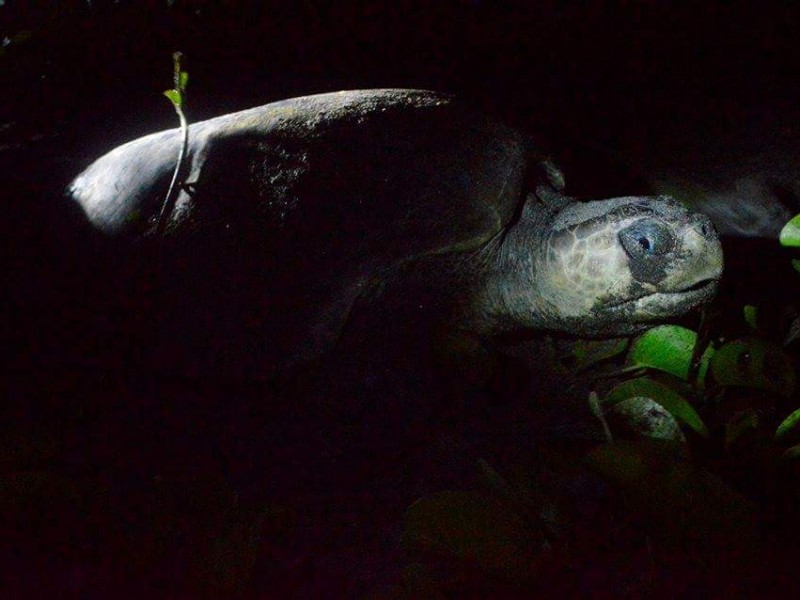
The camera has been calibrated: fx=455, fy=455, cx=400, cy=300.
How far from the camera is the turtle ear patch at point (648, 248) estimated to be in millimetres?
946

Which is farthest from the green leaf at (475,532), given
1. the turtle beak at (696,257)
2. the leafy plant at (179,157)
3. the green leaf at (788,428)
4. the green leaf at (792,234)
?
the green leaf at (792,234)

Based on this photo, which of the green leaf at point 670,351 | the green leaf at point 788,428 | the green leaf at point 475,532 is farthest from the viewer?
the green leaf at point 670,351

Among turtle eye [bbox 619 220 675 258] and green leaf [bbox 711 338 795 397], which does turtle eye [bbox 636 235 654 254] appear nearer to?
turtle eye [bbox 619 220 675 258]

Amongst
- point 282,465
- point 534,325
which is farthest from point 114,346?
point 534,325

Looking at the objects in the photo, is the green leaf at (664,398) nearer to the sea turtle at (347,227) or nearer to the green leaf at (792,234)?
the sea turtle at (347,227)

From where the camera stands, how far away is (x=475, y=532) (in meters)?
0.60

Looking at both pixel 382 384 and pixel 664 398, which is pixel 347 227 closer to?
pixel 382 384

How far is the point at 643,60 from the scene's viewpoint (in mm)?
1675

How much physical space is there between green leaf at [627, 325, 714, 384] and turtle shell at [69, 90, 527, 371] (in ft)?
1.46

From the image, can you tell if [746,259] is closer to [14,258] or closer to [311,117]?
[311,117]

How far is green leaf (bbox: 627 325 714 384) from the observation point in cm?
103

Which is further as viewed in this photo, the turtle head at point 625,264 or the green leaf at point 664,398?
the turtle head at point 625,264

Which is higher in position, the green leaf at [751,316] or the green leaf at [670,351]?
the green leaf at [751,316]

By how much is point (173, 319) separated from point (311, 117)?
0.54 m
